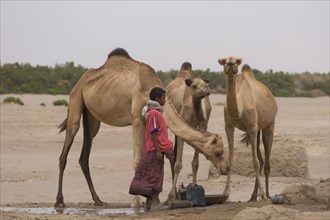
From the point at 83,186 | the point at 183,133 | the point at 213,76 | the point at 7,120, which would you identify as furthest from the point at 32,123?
the point at 213,76

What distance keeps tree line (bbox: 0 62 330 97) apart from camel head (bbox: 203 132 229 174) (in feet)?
92.9

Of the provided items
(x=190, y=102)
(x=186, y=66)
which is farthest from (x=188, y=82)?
(x=186, y=66)

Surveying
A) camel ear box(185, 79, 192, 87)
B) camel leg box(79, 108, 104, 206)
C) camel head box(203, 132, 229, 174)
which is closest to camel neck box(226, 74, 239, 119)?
camel ear box(185, 79, 192, 87)

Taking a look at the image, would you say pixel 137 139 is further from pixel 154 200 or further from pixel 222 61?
pixel 222 61

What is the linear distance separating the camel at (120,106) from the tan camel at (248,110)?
899 millimetres

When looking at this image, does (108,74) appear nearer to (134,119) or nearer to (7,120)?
(134,119)

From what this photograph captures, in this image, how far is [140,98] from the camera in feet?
45.5

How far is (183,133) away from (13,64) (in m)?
42.0

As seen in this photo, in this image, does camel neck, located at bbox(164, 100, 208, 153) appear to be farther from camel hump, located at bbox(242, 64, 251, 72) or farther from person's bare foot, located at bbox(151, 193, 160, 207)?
camel hump, located at bbox(242, 64, 251, 72)

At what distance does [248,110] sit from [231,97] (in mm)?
725

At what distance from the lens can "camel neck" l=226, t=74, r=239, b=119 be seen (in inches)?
533

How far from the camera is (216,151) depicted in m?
12.8

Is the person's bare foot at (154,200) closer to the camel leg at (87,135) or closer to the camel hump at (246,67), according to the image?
the camel leg at (87,135)

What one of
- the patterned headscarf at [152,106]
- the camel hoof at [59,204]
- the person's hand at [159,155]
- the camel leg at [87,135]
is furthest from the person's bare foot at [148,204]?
the camel leg at [87,135]
